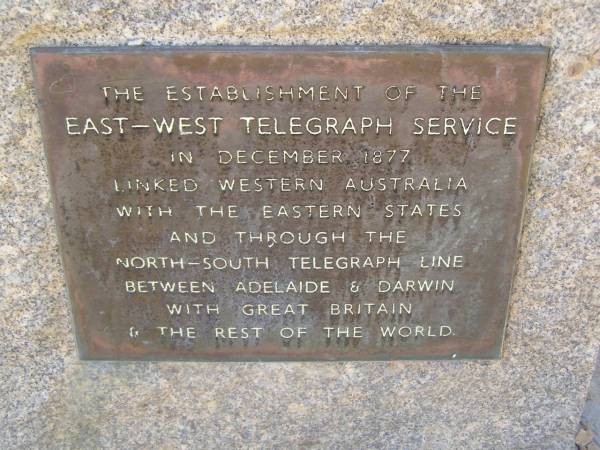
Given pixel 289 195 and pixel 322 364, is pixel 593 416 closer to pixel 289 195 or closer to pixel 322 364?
pixel 322 364

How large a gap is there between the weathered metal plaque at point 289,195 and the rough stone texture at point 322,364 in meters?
0.08

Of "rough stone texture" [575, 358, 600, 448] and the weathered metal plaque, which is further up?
the weathered metal plaque

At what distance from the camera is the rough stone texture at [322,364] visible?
4.61ft

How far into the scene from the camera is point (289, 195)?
1.53m

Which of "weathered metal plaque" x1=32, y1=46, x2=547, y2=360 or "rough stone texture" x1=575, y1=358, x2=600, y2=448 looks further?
"rough stone texture" x1=575, y1=358, x2=600, y2=448

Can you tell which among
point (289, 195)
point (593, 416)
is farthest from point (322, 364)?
point (593, 416)

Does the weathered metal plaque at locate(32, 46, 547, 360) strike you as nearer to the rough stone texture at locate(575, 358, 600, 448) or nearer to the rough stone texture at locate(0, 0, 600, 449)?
the rough stone texture at locate(0, 0, 600, 449)

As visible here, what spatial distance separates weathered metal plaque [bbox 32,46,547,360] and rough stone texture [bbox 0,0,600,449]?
82 mm

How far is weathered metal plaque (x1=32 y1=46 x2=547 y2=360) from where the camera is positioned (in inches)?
55.2

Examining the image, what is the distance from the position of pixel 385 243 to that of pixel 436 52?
615 millimetres

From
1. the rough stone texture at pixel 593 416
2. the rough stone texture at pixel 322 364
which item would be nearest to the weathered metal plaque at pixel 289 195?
the rough stone texture at pixel 322 364

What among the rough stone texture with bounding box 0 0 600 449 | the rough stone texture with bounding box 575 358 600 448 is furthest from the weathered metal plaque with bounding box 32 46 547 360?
the rough stone texture with bounding box 575 358 600 448

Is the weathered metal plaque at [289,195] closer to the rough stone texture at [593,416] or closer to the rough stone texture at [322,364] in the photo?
the rough stone texture at [322,364]

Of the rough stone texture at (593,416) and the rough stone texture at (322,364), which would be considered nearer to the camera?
the rough stone texture at (322,364)
